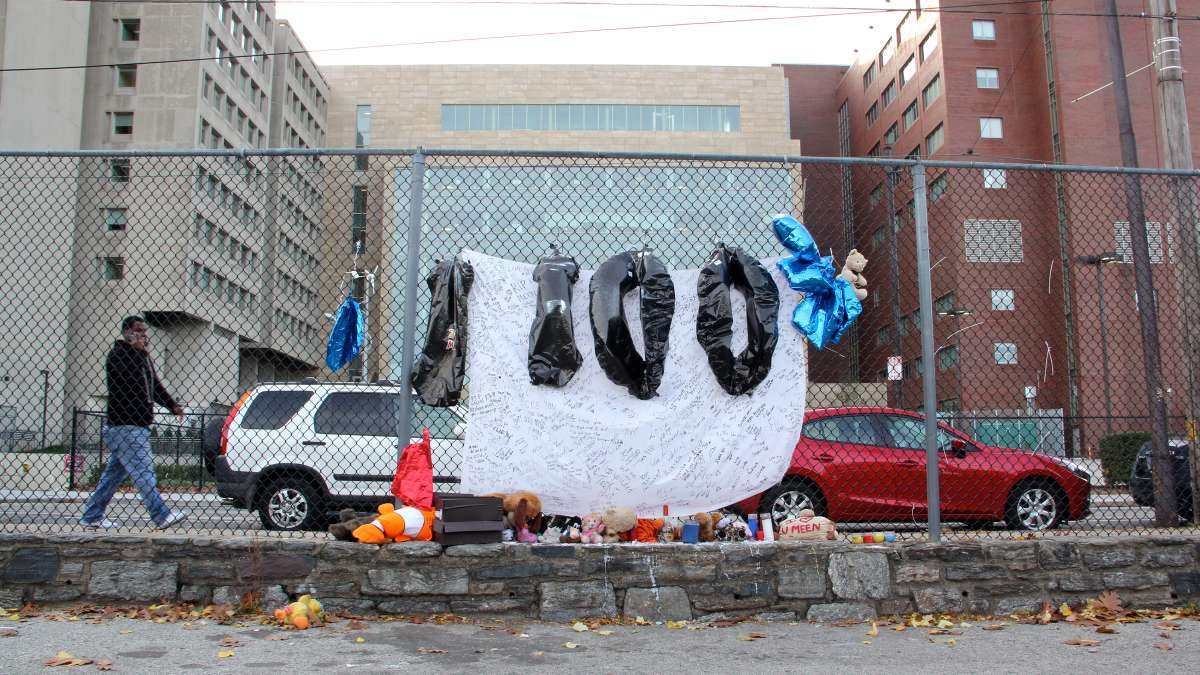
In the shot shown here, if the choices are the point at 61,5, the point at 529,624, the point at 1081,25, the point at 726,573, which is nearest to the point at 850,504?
the point at 726,573

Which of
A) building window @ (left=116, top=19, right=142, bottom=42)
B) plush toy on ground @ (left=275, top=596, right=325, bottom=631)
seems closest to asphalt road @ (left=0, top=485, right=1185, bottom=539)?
plush toy on ground @ (left=275, top=596, right=325, bottom=631)

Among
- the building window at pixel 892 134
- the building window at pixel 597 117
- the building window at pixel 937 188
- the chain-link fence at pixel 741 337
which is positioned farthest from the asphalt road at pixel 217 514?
the building window at pixel 597 117

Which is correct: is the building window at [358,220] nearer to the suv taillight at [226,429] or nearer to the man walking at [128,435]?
the man walking at [128,435]

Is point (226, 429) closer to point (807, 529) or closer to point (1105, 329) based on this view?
point (807, 529)

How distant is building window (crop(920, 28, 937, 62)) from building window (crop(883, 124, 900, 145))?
4.81 meters

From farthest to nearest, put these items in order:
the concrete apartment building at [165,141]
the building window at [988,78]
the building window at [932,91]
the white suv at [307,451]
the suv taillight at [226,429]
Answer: the building window at [932,91], the building window at [988,78], the concrete apartment building at [165,141], the white suv at [307,451], the suv taillight at [226,429]

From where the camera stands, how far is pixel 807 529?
5555mm

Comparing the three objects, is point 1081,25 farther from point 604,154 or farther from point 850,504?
point 604,154

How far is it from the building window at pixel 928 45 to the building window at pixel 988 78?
2.67 metres

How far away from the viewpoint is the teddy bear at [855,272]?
5.77 m

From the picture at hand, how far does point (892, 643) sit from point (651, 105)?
192ft

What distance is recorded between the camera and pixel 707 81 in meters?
60.8

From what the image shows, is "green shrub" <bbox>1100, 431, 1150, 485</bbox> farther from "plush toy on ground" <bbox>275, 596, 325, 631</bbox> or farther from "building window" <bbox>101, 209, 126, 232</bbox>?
"building window" <bbox>101, 209, 126, 232</bbox>

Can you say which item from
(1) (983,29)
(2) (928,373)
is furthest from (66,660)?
(1) (983,29)
